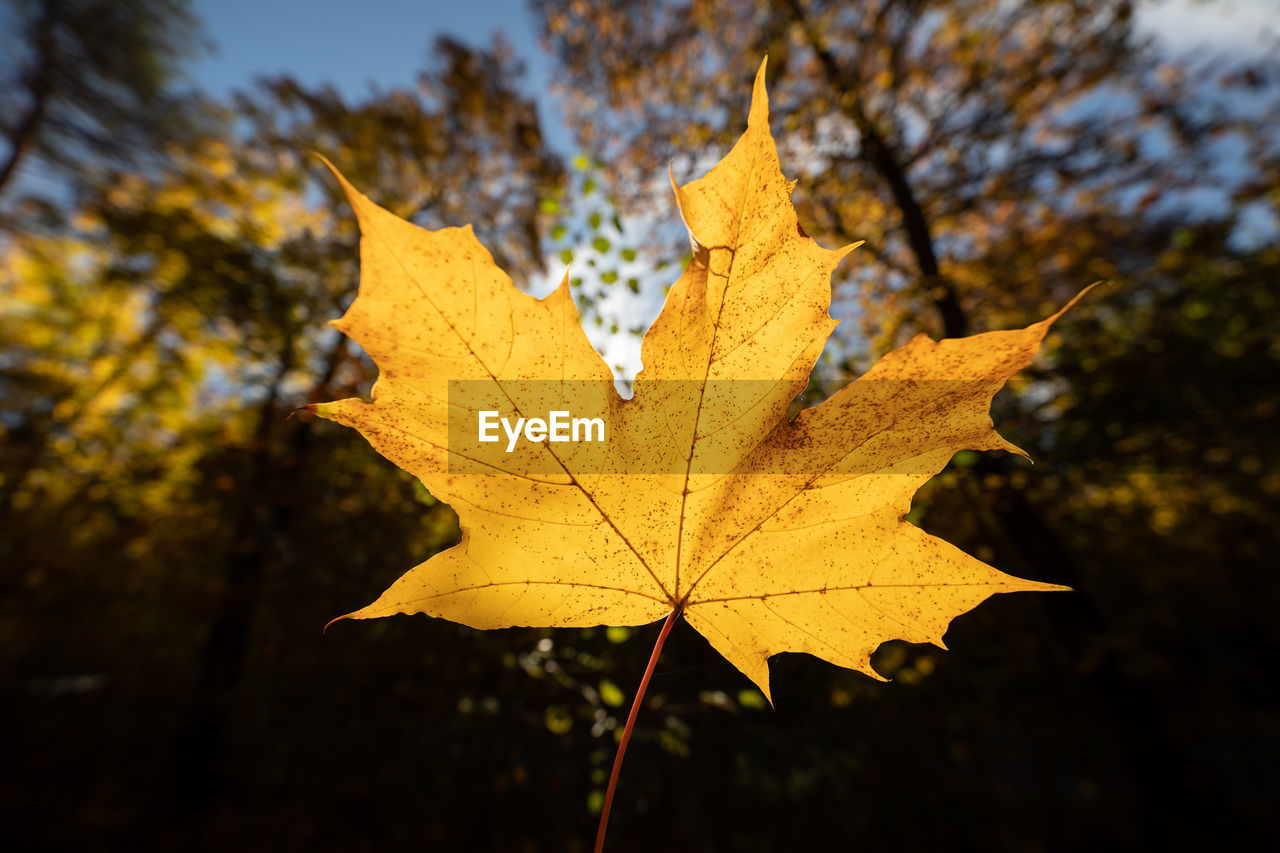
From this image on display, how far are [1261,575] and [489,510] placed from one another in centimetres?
1165

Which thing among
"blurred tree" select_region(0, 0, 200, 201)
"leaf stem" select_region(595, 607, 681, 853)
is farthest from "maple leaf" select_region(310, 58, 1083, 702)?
"blurred tree" select_region(0, 0, 200, 201)

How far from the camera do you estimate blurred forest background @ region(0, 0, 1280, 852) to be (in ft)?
9.48

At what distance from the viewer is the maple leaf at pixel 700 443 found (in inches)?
22.2

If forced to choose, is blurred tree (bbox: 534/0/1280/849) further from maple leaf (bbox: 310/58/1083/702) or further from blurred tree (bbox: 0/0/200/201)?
blurred tree (bbox: 0/0/200/201)

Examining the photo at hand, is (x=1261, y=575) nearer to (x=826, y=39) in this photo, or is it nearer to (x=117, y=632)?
(x=826, y=39)

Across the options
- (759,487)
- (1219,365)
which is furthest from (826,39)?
(759,487)

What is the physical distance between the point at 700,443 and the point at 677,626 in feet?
7.56

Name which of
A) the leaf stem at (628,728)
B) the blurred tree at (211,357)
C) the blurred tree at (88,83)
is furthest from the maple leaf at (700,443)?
the blurred tree at (88,83)

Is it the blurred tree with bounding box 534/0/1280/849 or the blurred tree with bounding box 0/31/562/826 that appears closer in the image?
the blurred tree with bounding box 534/0/1280/849

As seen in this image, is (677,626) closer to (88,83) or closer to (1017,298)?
(1017,298)

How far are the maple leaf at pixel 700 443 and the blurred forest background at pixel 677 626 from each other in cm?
24

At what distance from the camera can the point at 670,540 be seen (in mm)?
729

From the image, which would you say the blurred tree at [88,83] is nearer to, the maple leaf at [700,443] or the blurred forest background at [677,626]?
the blurred forest background at [677,626]

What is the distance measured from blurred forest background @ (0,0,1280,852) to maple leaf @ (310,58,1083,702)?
0.24 m
